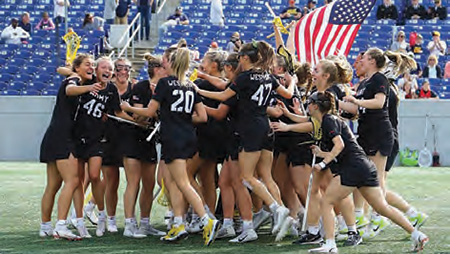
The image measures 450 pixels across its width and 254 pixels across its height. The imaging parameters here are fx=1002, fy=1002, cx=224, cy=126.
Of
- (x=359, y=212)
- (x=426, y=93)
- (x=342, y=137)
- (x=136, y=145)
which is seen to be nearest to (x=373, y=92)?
(x=342, y=137)

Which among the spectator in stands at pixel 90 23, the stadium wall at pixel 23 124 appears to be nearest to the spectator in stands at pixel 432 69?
the stadium wall at pixel 23 124

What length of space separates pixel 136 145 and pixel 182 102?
0.92 metres

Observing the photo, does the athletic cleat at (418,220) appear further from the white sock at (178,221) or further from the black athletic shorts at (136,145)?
the black athletic shorts at (136,145)

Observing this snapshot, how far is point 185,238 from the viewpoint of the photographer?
30.4ft

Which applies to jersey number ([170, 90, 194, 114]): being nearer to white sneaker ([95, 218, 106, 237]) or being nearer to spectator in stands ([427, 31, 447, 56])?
white sneaker ([95, 218, 106, 237])

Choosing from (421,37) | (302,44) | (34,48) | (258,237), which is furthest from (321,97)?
(34,48)

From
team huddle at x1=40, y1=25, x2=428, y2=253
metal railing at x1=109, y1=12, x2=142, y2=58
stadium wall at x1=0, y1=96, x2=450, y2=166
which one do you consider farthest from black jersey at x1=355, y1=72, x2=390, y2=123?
metal railing at x1=109, y1=12, x2=142, y2=58

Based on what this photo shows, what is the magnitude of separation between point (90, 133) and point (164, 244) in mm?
1279

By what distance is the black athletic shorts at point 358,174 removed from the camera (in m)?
8.41

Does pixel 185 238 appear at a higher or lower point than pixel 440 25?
lower

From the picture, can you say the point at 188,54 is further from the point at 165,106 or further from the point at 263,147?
the point at 263,147

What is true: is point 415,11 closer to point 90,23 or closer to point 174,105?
point 90,23

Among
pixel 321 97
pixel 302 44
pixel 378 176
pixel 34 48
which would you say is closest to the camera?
pixel 321 97

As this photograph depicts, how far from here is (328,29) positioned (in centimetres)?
1243
